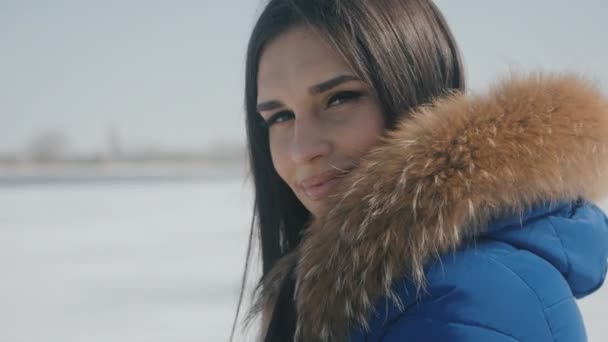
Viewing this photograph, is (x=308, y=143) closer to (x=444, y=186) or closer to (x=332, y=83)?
(x=332, y=83)

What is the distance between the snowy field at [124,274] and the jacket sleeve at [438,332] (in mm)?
1214

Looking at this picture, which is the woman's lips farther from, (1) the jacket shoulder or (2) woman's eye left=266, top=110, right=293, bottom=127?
(1) the jacket shoulder

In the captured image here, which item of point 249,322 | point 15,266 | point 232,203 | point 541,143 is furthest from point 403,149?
point 232,203

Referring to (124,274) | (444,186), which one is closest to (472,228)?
(444,186)

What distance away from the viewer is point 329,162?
3.93 feet

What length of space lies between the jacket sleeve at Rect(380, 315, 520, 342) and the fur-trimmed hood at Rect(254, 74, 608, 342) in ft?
0.17

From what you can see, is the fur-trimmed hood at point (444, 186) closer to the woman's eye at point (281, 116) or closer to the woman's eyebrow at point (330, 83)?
the woman's eyebrow at point (330, 83)

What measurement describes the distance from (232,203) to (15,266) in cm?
579

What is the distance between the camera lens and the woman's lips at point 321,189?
1.23 m

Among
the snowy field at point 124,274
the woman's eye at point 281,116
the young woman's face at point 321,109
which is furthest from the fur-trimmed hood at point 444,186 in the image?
the snowy field at point 124,274

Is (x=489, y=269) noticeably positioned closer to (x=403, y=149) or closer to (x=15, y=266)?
(x=403, y=149)

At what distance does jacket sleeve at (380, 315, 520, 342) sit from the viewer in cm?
77

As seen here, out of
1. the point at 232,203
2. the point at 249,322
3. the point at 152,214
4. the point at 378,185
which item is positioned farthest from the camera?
the point at 232,203

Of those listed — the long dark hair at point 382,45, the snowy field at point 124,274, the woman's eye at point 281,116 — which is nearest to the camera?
the long dark hair at point 382,45
